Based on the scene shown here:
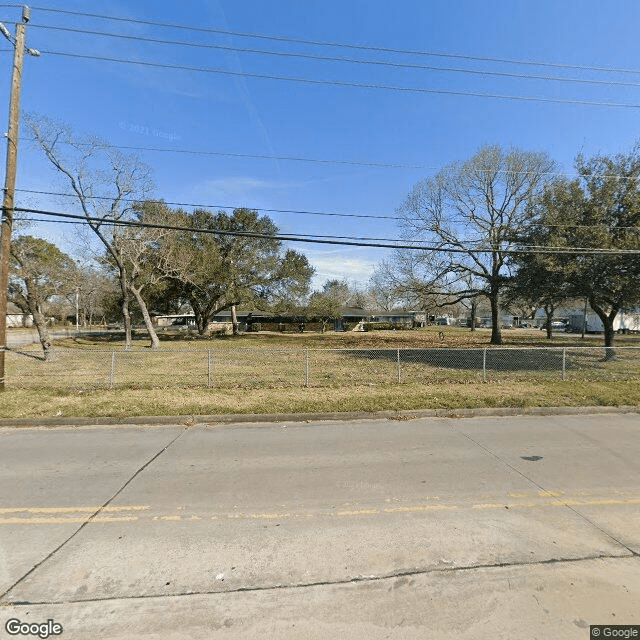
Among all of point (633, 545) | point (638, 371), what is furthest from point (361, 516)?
point (638, 371)

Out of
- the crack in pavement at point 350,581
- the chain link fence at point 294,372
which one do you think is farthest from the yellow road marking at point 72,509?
the chain link fence at point 294,372

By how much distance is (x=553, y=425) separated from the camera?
7.09 meters

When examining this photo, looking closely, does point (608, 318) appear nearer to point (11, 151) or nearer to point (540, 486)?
point (540, 486)

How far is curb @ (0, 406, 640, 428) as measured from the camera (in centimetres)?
730

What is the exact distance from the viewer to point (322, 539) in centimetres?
327

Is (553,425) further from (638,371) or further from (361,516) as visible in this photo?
(638,371)

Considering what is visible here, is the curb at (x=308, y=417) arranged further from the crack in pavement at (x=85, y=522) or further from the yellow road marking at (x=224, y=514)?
the yellow road marking at (x=224, y=514)

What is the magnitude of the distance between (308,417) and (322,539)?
4482mm

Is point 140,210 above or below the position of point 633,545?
above

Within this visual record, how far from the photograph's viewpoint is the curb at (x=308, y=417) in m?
7.30

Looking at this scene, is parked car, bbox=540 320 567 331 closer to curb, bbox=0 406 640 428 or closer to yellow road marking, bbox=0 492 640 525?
curb, bbox=0 406 640 428

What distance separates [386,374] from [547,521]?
30.5 feet

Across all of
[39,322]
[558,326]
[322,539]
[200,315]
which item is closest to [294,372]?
[322,539]

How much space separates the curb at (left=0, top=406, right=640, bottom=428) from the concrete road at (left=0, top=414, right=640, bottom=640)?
4.74 feet
